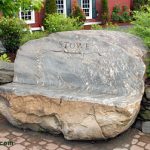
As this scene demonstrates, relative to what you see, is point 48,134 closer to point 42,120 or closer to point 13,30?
point 42,120

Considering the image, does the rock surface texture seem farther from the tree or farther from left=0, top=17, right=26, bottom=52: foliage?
left=0, top=17, right=26, bottom=52: foliage

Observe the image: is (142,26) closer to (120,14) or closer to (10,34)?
(10,34)

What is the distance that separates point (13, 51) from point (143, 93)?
6396mm

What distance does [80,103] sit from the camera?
4.81 meters

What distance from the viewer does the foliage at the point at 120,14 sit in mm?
20141

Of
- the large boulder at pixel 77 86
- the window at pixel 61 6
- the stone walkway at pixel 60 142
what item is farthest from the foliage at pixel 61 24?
the window at pixel 61 6

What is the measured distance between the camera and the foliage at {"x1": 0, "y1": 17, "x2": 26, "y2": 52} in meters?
10.8

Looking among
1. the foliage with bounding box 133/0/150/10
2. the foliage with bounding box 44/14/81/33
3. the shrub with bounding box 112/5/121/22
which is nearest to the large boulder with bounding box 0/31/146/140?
the foliage with bounding box 44/14/81/33

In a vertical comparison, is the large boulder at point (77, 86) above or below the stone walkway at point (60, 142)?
above

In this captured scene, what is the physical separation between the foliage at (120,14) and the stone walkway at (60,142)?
1528 cm

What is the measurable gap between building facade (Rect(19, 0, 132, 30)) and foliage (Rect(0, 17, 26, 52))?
543 centimetres

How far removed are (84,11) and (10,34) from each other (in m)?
9.14

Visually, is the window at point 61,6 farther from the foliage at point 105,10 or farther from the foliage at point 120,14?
the foliage at point 120,14

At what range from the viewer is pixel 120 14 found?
2064cm
